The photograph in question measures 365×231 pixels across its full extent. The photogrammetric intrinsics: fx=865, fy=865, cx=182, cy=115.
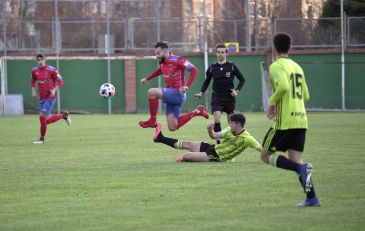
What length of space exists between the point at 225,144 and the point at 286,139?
14.9ft

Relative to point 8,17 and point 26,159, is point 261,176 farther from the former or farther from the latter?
point 8,17

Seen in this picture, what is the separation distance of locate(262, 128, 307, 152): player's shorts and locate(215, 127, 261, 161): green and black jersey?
3838mm

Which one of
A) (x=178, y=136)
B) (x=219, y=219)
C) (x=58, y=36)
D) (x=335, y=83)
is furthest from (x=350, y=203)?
(x=58, y=36)

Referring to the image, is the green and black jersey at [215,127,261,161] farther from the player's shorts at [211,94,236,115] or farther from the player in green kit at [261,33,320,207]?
the player's shorts at [211,94,236,115]

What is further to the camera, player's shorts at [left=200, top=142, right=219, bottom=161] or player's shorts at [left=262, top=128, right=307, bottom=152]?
player's shorts at [left=200, top=142, right=219, bottom=161]

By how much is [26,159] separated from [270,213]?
802 cm

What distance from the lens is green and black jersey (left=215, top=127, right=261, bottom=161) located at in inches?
536

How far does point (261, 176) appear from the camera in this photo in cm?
1250

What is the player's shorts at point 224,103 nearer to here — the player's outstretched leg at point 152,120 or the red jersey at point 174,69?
the red jersey at point 174,69

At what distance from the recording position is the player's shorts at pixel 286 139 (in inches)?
379

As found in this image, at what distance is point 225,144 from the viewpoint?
1416 centimetres

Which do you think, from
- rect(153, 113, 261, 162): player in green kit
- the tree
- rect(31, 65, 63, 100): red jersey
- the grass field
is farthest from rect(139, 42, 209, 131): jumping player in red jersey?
the tree

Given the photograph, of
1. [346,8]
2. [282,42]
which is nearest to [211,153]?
[282,42]

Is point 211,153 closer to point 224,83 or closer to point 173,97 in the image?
point 173,97
